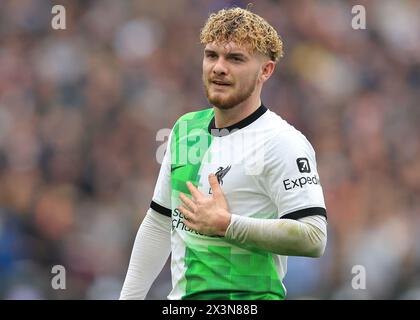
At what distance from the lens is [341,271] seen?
293 inches

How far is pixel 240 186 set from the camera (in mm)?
3748

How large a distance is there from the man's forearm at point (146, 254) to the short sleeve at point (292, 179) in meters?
0.69

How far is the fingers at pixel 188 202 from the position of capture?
3.70 m

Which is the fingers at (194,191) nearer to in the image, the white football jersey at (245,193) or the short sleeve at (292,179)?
the white football jersey at (245,193)

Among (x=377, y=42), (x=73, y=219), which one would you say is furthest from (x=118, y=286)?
(x=377, y=42)

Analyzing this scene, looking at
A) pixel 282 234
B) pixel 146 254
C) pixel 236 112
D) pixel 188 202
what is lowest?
pixel 146 254

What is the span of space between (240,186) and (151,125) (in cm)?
445

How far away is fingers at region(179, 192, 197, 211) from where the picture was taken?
3700 millimetres

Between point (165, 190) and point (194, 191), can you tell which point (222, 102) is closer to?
point (194, 191)

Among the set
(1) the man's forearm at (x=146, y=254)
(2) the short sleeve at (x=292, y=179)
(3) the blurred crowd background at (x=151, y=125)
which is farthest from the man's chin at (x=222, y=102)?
(3) the blurred crowd background at (x=151, y=125)

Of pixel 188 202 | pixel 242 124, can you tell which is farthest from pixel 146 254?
pixel 242 124

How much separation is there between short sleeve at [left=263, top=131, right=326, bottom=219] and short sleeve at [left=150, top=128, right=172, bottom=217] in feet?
1.87

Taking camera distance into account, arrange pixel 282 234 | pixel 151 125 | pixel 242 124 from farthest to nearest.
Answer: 1. pixel 151 125
2. pixel 242 124
3. pixel 282 234

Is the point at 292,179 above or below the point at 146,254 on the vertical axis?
above
